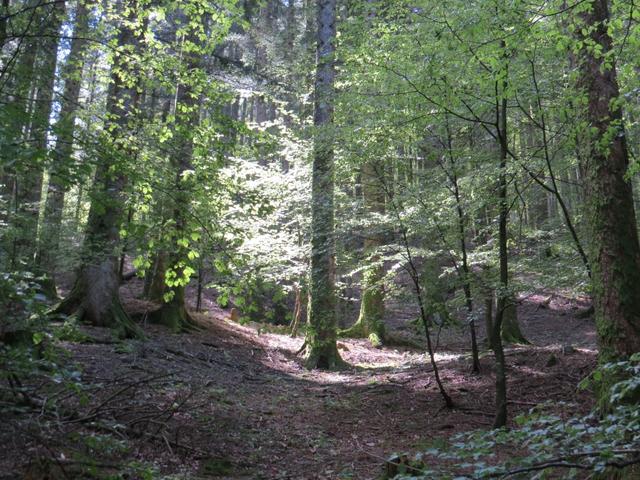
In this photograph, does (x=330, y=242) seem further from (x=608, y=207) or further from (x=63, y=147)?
(x=63, y=147)

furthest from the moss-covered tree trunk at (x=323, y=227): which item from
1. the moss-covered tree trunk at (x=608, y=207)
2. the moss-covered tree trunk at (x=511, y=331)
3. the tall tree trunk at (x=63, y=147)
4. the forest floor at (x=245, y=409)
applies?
the moss-covered tree trunk at (x=511, y=331)

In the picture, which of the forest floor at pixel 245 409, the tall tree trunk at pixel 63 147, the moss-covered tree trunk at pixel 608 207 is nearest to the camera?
the tall tree trunk at pixel 63 147

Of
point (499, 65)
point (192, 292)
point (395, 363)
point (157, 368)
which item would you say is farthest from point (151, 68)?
point (192, 292)

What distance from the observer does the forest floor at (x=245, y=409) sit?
3744 millimetres

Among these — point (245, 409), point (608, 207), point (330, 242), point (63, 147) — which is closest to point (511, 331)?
point (330, 242)

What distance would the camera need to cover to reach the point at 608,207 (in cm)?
466

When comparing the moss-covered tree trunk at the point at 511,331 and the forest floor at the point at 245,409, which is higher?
the moss-covered tree trunk at the point at 511,331

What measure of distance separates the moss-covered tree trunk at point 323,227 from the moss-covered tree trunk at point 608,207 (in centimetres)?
456

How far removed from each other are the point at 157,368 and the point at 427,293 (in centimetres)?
432

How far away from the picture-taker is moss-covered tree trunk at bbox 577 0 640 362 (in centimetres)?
441

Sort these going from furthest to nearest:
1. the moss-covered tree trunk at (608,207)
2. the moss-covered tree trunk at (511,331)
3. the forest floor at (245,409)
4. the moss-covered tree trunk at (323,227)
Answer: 1. the moss-covered tree trunk at (511,331)
2. the moss-covered tree trunk at (323,227)
3. the moss-covered tree trunk at (608,207)
4. the forest floor at (245,409)

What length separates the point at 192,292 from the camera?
71.9ft

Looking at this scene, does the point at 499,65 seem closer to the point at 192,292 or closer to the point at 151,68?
the point at 151,68

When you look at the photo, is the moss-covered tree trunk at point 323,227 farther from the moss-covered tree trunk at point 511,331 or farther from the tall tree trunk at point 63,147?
the moss-covered tree trunk at point 511,331
